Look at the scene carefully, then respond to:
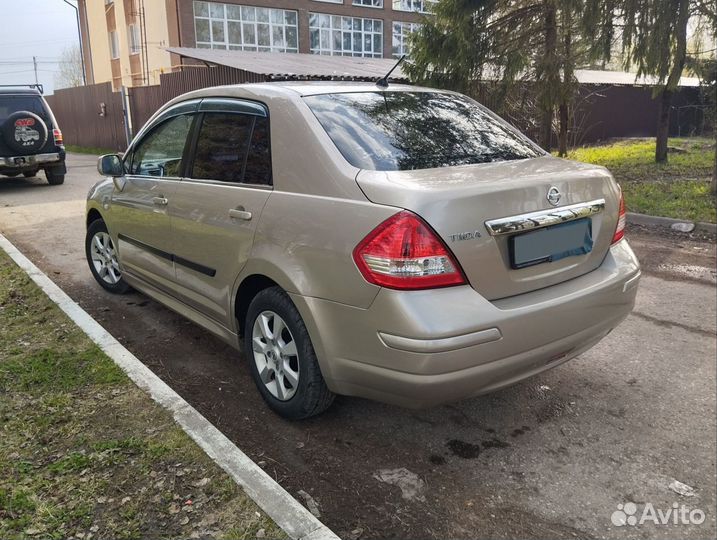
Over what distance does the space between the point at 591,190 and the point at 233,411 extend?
7.42 ft

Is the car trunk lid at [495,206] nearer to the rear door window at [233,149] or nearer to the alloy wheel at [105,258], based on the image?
the rear door window at [233,149]

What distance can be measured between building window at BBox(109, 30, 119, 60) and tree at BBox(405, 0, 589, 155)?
2843cm

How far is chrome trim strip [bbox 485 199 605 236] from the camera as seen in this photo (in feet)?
8.82

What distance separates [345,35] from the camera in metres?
37.9

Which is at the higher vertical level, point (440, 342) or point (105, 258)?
point (440, 342)

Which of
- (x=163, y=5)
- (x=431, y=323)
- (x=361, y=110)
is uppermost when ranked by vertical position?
(x=163, y=5)

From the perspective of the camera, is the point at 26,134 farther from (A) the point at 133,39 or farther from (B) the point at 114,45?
(B) the point at 114,45

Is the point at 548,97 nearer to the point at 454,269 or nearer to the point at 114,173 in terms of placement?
the point at 114,173

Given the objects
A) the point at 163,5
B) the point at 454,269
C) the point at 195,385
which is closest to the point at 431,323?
the point at 454,269

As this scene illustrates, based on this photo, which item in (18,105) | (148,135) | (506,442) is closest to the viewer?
(506,442)

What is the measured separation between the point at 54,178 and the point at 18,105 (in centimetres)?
180

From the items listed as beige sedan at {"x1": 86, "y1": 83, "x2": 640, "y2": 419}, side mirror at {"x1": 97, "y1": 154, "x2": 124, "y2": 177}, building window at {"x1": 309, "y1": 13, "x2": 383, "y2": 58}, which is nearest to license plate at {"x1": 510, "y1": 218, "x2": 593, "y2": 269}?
beige sedan at {"x1": 86, "y1": 83, "x2": 640, "y2": 419}

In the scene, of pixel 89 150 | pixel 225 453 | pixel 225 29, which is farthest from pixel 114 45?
pixel 225 453

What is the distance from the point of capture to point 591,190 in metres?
3.10
